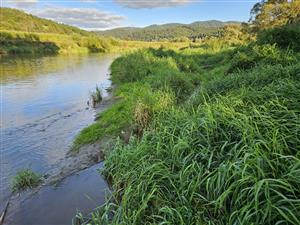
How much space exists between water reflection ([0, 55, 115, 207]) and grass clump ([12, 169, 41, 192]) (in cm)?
22

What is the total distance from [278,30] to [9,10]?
149947 mm

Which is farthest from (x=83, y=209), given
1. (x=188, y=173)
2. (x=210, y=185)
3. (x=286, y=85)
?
(x=286, y=85)

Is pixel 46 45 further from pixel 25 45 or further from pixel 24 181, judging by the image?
pixel 24 181

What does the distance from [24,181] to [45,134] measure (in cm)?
432

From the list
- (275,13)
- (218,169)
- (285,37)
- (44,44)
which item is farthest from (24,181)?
(44,44)

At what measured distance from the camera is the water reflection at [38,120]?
817cm

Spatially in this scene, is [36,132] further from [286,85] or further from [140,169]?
[286,85]

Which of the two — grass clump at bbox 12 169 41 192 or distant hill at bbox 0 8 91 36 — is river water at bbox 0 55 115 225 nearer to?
grass clump at bbox 12 169 41 192

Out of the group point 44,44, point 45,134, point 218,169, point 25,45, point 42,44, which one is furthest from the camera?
point 44,44

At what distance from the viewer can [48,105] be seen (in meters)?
15.8

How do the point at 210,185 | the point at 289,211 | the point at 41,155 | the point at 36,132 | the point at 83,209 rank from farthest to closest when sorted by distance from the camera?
the point at 36,132 < the point at 41,155 < the point at 83,209 < the point at 210,185 < the point at 289,211

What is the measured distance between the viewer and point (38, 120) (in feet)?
41.8

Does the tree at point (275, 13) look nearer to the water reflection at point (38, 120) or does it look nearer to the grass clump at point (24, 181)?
the water reflection at point (38, 120)

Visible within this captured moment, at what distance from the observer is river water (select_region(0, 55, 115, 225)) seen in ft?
18.4
